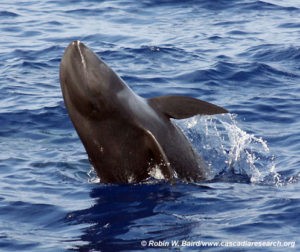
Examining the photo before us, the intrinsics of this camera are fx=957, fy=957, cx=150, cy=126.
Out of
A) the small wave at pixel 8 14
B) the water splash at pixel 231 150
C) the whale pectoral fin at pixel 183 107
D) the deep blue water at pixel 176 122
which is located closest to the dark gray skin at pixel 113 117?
the whale pectoral fin at pixel 183 107

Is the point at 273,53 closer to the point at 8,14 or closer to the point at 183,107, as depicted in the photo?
the point at 183,107

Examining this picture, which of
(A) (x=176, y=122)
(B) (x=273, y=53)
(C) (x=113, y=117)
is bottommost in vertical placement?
(A) (x=176, y=122)

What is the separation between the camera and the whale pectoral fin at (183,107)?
37.2 feet

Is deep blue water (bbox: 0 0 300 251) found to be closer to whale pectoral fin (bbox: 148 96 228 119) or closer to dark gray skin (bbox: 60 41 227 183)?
dark gray skin (bbox: 60 41 227 183)

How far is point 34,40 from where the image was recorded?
2036cm

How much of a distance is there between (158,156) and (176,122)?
108 inches

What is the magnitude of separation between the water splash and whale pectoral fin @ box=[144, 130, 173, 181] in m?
1.06

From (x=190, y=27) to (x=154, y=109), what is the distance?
9613 millimetres

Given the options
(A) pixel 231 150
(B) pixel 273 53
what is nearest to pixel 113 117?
(A) pixel 231 150

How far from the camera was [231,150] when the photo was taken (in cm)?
1304

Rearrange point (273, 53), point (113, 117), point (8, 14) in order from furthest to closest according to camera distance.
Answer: point (8, 14)
point (273, 53)
point (113, 117)

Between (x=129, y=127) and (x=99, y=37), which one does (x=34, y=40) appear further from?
(x=129, y=127)

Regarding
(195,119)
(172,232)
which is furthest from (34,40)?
(172,232)

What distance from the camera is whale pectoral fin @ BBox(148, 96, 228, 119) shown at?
11.4 m
